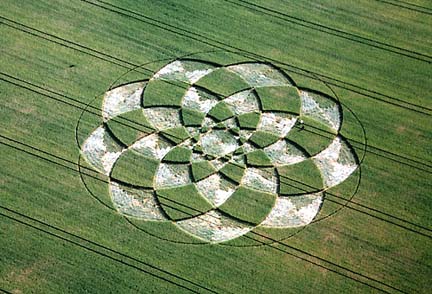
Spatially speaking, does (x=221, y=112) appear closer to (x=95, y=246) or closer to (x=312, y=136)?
(x=312, y=136)

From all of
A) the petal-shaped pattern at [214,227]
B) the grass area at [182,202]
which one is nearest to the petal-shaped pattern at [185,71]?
the grass area at [182,202]

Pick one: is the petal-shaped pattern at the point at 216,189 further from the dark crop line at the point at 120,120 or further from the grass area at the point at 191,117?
the dark crop line at the point at 120,120

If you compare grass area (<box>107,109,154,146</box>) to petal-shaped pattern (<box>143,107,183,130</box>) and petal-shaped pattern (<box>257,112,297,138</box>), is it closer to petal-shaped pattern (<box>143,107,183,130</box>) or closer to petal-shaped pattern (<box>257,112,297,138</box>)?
petal-shaped pattern (<box>143,107,183,130</box>)

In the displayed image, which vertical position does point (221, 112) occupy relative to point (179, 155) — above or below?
above

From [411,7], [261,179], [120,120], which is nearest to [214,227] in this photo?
[261,179]

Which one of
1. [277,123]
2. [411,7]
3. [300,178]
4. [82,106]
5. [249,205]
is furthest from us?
[411,7]

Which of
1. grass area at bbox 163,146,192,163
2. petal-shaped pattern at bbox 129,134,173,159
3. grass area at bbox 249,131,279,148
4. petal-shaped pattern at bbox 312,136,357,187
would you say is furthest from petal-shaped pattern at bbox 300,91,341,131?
petal-shaped pattern at bbox 129,134,173,159

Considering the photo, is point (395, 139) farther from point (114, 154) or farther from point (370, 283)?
point (114, 154)

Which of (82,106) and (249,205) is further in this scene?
Result: (82,106)

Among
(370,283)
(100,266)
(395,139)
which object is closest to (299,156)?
(395,139)
